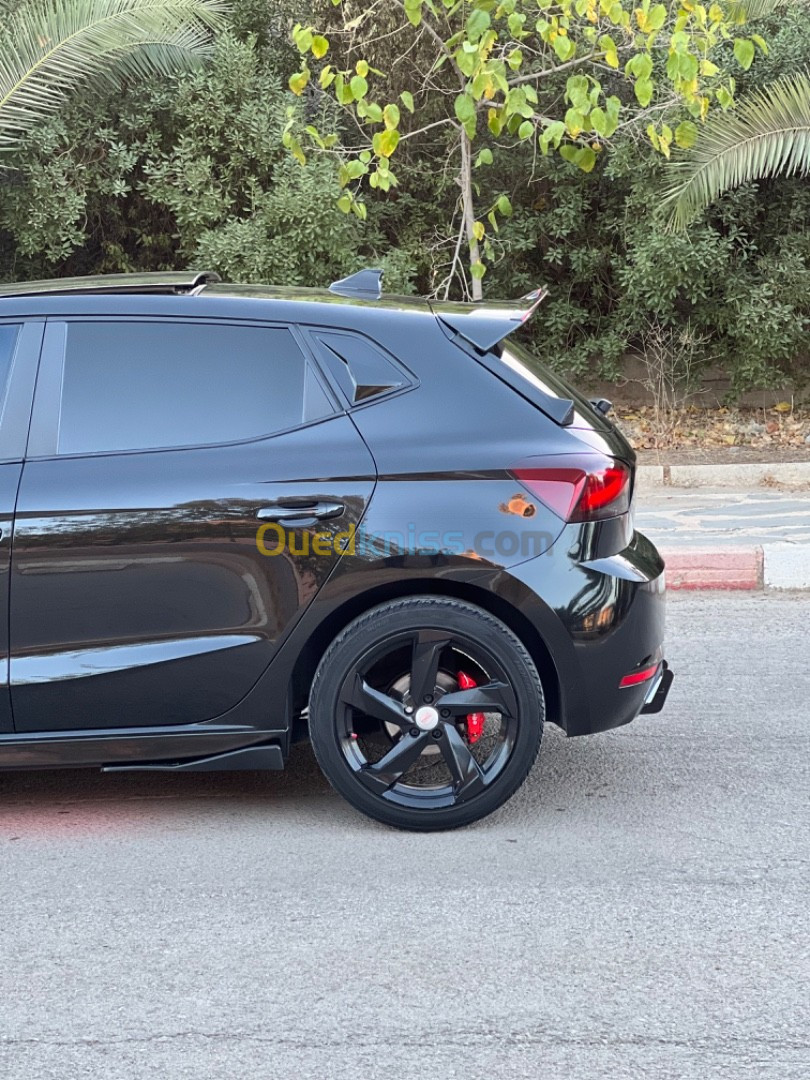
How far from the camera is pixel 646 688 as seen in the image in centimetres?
444

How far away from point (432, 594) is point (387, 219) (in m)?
9.49

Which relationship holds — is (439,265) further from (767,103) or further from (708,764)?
(708,764)

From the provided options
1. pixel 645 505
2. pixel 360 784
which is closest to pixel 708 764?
pixel 360 784

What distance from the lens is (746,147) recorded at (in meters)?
11.2

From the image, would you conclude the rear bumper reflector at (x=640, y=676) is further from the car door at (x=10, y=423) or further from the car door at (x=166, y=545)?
the car door at (x=10, y=423)

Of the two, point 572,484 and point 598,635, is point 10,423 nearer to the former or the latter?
point 572,484

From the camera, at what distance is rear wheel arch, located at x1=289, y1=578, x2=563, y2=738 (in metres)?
4.28

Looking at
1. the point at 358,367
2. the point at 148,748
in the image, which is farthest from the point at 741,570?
the point at 148,748

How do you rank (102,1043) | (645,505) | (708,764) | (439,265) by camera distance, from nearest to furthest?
(102,1043) < (708,764) < (645,505) < (439,265)

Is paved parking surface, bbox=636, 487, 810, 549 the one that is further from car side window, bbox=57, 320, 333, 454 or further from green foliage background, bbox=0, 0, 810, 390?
car side window, bbox=57, 320, 333, 454

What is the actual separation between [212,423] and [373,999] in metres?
1.89

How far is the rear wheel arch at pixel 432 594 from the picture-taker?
4281 millimetres

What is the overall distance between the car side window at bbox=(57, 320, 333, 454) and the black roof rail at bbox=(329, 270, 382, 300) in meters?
0.42

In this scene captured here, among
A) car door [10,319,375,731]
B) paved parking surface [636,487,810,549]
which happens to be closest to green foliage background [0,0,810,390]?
paved parking surface [636,487,810,549]
